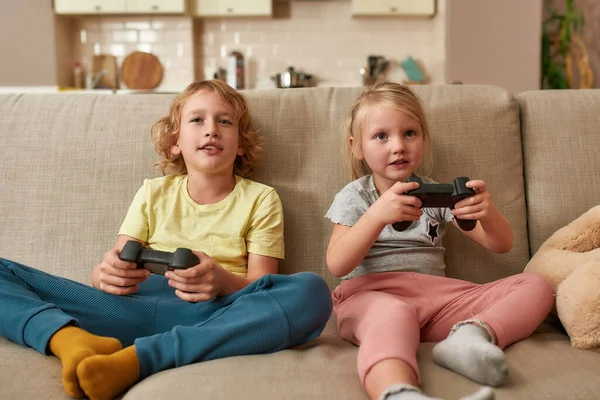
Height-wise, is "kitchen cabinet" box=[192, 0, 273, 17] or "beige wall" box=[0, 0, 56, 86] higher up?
"kitchen cabinet" box=[192, 0, 273, 17]

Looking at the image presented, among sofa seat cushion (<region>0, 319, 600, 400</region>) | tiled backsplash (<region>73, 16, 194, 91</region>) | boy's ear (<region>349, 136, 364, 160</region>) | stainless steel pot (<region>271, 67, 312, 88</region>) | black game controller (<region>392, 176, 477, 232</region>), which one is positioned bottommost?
sofa seat cushion (<region>0, 319, 600, 400</region>)

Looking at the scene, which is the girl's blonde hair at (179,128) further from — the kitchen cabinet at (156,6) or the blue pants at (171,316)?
the kitchen cabinet at (156,6)

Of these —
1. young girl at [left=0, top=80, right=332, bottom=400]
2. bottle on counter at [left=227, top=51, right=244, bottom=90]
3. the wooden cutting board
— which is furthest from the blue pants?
the wooden cutting board

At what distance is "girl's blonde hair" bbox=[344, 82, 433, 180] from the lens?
155cm

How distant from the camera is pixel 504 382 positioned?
1077 millimetres

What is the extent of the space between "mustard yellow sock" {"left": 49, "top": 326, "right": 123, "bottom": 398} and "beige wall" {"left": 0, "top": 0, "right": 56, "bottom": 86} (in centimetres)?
316

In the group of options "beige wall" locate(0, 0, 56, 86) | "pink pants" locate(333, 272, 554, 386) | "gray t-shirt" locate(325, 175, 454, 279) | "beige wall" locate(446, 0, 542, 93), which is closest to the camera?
"pink pants" locate(333, 272, 554, 386)

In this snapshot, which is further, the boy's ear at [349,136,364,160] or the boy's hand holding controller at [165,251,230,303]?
the boy's ear at [349,136,364,160]

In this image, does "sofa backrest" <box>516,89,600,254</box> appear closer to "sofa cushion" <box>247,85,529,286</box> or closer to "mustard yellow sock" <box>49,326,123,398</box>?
"sofa cushion" <box>247,85,529,286</box>

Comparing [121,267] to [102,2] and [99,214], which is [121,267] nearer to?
[99,214]

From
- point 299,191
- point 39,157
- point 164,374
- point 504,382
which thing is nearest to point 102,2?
point 39,157

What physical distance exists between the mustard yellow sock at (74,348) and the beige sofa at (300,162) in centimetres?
45

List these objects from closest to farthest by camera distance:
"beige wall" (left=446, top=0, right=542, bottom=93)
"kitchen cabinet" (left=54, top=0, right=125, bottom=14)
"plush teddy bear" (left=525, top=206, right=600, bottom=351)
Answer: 1. "plush teddy bear" (left=525, top=206, right=600, bottom=351)
2. "beige wall" (left=446, top=0, right=542, bottom=93)
3. "kitchen cabinet" (left=54, top=0, right=125, bottom=14)

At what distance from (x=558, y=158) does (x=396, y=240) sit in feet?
1.70
